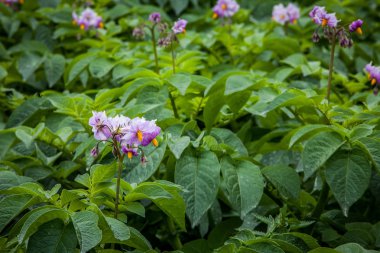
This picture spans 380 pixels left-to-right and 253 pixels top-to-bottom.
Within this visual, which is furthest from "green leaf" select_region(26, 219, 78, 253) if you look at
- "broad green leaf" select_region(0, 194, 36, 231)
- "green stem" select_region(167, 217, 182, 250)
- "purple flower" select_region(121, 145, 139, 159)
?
"green stem" select_region(167, 217, 182, 250)

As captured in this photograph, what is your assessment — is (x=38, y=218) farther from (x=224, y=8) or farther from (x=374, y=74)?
(x=224, y=8)

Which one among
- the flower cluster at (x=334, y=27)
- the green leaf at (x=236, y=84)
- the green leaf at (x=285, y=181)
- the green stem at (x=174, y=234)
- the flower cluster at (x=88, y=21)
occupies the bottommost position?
the green stem at (x=174, y=234)

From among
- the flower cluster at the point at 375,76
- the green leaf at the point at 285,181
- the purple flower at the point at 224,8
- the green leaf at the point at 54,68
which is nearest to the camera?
the green leaf at the point at 285,181

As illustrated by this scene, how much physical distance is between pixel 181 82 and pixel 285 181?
0.54 meters

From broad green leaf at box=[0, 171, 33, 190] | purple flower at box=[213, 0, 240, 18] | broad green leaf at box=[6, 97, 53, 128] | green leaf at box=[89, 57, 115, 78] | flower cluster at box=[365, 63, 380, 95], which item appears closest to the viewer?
broad green leaf at box=[0, 171, 33, 190]

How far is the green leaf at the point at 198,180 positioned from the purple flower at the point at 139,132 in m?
0.20

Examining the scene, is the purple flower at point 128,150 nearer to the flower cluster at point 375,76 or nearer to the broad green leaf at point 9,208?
the broad green leaf at point 9,208

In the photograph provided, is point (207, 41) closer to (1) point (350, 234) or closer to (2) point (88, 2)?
(2) point (88, 2)

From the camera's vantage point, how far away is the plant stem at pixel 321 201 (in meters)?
1.95

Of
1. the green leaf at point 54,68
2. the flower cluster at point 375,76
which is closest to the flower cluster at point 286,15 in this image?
the flower cluster at point 375,76

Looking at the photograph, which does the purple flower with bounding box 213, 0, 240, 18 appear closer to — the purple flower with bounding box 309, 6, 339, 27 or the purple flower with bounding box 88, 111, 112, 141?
the purple flower with bounding box 309, 6, 339, 27

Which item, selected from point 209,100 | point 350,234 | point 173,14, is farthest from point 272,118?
point 173,14

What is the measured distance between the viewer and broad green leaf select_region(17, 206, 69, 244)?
4.74 feet

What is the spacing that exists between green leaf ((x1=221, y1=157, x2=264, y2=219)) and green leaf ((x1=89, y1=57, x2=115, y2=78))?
103 centimetres
